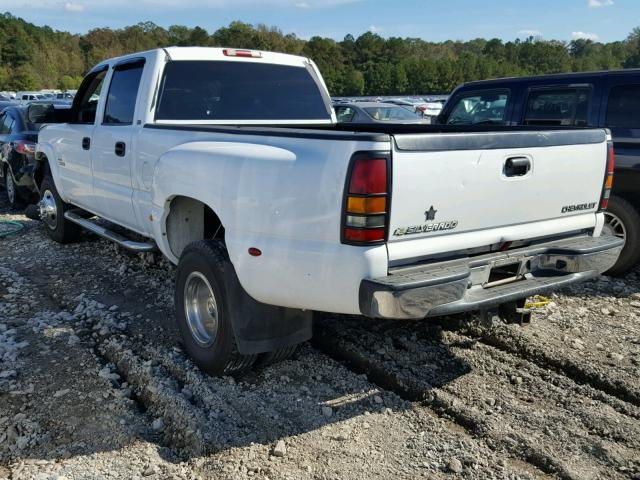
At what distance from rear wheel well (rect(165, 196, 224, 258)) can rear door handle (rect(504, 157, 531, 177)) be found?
1965 mm

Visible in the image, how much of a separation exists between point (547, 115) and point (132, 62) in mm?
4246

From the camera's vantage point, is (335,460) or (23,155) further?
(23,155)

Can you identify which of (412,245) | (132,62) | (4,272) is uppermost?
(132,62)

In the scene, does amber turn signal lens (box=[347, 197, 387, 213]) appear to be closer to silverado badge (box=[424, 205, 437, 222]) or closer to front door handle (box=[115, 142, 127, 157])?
silverado badge (box=[424, 205, 437, 222])

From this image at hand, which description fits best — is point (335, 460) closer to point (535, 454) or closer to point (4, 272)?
point (535, 454)

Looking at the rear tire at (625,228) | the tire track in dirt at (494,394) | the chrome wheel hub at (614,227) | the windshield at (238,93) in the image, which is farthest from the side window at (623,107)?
the tire track in dirt at (494,394)

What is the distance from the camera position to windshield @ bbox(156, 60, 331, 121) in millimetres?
4844

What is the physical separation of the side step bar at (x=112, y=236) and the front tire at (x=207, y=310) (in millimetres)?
855

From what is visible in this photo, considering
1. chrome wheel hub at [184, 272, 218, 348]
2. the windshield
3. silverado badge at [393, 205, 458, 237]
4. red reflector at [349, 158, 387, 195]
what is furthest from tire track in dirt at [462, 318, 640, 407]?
the windshield

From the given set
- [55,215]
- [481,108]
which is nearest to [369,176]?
[481,108]

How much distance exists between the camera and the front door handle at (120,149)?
483cm

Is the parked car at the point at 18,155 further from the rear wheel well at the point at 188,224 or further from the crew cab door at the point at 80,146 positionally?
the rear wheel well at the point at 188,224

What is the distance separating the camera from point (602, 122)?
593 cm

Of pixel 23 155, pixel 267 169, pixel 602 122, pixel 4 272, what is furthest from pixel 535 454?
pixel 23 155
